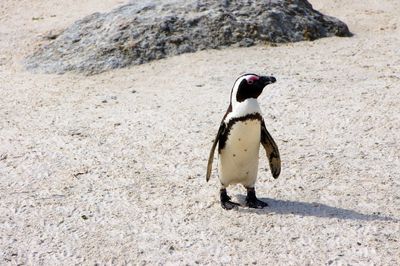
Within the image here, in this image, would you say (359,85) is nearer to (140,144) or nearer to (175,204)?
(140,144)

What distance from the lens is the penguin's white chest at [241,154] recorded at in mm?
3881

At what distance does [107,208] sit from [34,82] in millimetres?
3481

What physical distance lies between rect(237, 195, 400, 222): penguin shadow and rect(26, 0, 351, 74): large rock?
3925mm

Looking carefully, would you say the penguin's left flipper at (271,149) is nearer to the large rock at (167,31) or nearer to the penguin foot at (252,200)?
the penguin foot at (252,200)

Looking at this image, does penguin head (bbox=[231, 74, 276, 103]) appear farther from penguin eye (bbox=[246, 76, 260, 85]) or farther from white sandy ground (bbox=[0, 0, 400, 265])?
white sandy ground (bbox=[0, 0, 400, 265])

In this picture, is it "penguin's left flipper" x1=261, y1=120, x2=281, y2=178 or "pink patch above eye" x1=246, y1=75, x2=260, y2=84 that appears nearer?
"pink patch above eye" x1=246, y1=75, x2=260, y2=84

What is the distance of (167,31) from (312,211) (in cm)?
451

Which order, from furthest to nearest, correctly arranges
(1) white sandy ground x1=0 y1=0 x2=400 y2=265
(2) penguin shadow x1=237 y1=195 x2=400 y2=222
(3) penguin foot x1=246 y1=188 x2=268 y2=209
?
(3) penguin foot x1=246 y1=188 x2=268 y2=209
(2) penguin shadow x1=237 y1=195 x2=400 y2=222
(1) white sandy ground x1=0 y1=0 x2=400 y2=265

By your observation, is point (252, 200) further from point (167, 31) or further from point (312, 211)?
point (167, 31)

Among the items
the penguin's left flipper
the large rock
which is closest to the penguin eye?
the penguin's left flipper

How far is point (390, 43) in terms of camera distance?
827 centimetres

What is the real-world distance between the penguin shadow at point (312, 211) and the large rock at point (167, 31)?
155 inches

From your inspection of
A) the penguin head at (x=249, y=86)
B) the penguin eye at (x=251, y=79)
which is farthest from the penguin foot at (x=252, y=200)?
the penguin eye at (x=251, y=79)

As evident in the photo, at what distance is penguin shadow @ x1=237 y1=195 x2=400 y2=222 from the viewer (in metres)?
4.00
